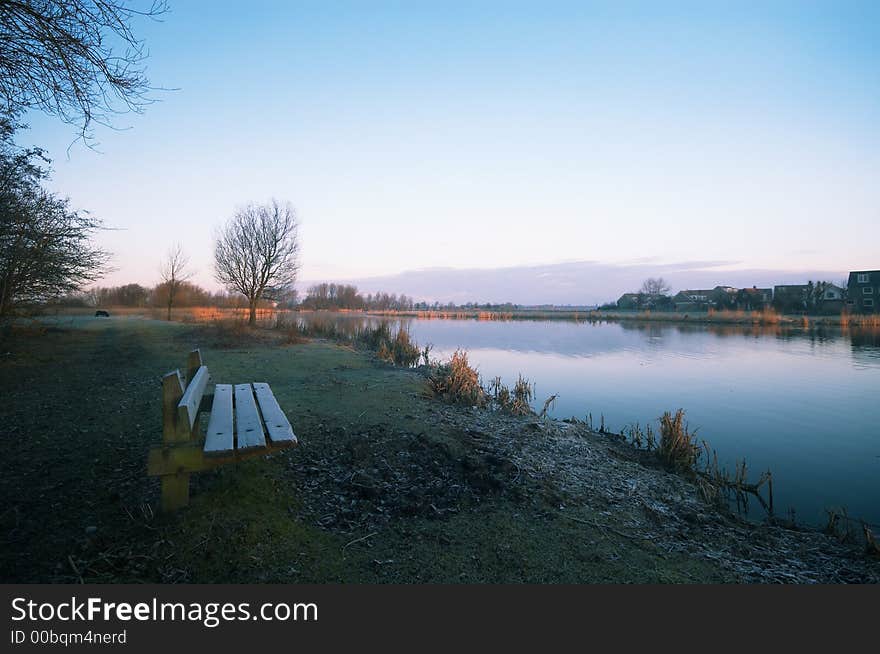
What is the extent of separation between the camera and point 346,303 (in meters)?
76.5

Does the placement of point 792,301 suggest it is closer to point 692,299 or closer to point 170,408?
point 692,299

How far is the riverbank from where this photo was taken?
3.14 metres

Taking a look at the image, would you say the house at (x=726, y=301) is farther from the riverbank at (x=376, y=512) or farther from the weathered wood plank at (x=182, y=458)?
the weathered wood plank at (x=182, y=458)

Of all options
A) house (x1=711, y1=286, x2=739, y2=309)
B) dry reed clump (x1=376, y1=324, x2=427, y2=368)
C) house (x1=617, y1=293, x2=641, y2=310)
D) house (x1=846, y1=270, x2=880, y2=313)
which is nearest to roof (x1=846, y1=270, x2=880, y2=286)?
house (x1=846, y1=270, x2=880, y2=313)

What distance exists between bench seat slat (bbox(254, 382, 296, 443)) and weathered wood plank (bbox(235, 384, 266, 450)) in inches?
2.5

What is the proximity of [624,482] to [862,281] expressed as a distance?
268 feet

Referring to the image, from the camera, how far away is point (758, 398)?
13430 mm

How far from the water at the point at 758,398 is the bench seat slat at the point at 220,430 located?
6886 millimetres

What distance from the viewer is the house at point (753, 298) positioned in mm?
66562

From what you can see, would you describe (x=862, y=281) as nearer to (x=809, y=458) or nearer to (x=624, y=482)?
(x=809, y=458)

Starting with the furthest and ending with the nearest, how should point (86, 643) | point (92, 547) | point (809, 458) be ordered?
point (809, 458) → point (92, 547) → point (86, 643)

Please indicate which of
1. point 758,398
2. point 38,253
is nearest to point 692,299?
point 758,398

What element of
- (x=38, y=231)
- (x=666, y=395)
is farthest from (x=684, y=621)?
(x=38, y=231)

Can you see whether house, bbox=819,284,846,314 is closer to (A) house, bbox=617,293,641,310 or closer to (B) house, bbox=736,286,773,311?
(B) house, bbox=736,286,773,311
